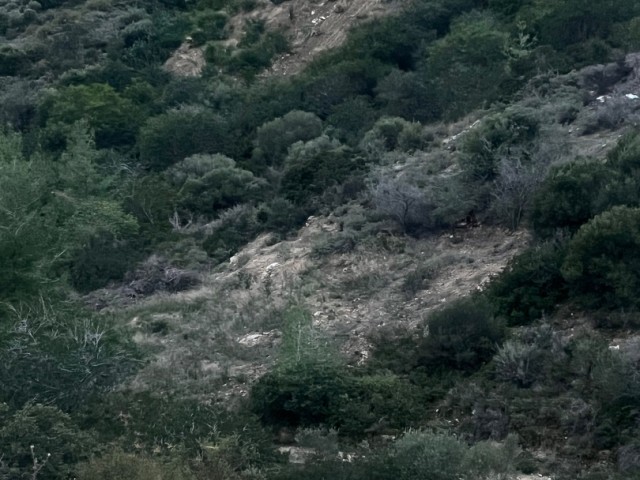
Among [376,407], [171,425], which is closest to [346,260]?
[376,407]

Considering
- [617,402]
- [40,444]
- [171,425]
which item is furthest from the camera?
[617,402]

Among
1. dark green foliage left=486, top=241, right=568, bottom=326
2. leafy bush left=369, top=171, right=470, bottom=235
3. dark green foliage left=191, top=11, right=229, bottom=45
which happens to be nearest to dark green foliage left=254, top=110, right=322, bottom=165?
leafy bush left=369, top=171, right=470, bottom=235

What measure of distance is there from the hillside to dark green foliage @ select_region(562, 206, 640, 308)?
29 mm

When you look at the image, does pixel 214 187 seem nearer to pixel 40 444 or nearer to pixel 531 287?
pixel 531 287

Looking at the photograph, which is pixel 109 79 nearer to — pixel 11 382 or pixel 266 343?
pixel 266 343

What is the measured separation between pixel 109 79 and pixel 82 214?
49.5 feet

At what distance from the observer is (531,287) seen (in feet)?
53.1

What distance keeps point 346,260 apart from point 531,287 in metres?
4.65

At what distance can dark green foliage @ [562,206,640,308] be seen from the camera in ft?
48.9

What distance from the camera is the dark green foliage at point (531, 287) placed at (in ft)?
52.0

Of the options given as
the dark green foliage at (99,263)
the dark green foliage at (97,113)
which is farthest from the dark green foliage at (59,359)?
the dark green foliage at (97,113)

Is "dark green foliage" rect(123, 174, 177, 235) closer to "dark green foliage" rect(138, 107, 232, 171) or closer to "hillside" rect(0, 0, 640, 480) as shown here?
"hillside" rect(0, 0, 640, 480)

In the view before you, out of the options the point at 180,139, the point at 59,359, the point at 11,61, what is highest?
the point at 59,359

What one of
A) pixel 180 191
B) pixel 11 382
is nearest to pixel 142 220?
pixel 180 191
